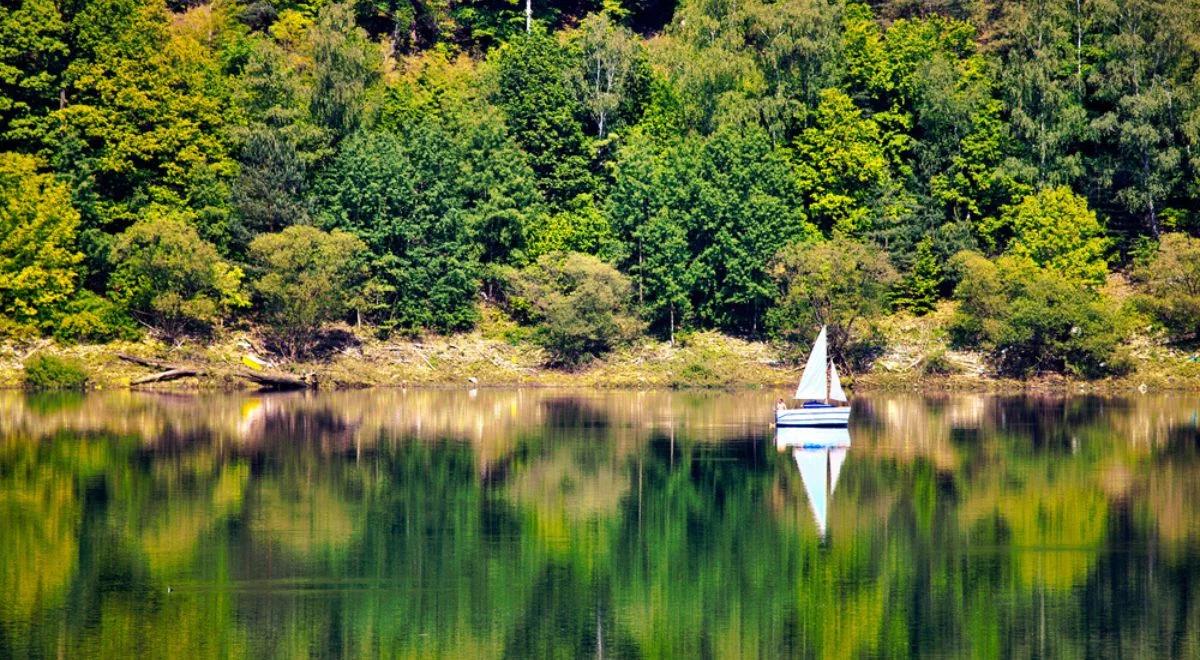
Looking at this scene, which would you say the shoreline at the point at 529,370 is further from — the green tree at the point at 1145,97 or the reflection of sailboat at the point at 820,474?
the reflection of sailboat at the point at 820,474

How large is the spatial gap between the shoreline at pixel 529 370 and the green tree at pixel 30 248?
232cm

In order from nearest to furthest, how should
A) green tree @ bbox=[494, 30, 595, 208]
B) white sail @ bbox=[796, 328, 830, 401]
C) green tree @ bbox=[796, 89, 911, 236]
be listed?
1. white sail @ bbox=[796, 328, 830, 401]
2. green tree @ bbox=[796, 89, 911, 236]
3. green tree @ bbox=[494, 30, 595, 208]

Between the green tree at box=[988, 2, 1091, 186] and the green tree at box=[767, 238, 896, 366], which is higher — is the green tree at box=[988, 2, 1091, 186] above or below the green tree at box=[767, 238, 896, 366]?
above

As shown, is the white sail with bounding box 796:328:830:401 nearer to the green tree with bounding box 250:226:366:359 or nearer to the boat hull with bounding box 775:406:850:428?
the boat hull with bounding box 775:406:850:428

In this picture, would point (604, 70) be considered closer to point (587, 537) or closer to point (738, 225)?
point (738, 225)

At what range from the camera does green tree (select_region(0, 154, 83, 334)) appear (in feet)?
300

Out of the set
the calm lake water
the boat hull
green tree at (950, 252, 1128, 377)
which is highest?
green tree at (950, 252, 1128, 377)

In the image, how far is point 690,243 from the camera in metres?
104

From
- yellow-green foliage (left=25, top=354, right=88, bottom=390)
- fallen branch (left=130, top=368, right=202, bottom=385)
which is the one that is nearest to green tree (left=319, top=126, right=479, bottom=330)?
fallen branch (left=130, top=368, right=202, bottom=385)

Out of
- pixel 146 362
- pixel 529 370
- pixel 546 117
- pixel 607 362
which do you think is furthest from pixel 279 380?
pixel 546 117

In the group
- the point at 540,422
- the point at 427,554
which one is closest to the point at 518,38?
the point at 540,422

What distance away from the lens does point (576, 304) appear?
98.3 m

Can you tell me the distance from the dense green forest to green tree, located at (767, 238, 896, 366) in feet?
0.65

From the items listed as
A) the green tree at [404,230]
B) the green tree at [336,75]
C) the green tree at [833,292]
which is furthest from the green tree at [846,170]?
the green tree at [336,75]
